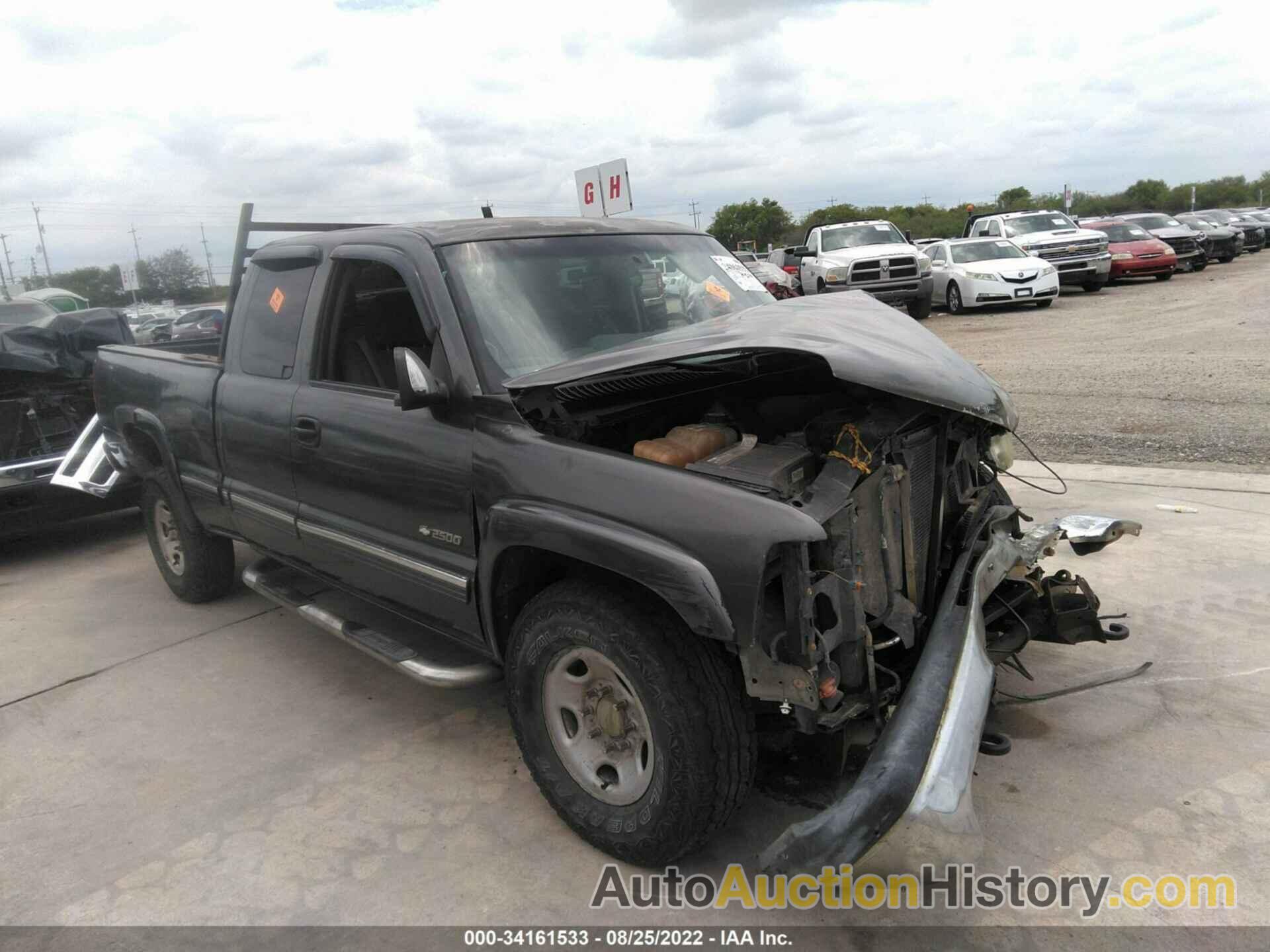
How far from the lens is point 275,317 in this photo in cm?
422

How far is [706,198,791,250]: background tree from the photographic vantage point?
210ft

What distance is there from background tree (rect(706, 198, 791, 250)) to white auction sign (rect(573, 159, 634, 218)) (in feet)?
174

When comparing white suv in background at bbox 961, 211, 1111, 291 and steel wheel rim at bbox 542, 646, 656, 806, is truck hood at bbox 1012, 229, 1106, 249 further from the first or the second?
steel wheel rim at bbox 542, 646, 656, 806

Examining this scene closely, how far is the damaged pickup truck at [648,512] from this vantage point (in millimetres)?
2457

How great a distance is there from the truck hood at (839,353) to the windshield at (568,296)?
0.48 ft

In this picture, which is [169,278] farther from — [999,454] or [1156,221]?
[1156,221]

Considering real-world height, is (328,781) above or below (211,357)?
below

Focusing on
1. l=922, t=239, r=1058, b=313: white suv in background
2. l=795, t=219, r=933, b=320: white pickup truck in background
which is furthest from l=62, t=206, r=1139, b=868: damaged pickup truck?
l=922, t=239, r=1058, b=313: white suv in background

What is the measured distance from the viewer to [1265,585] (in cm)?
443

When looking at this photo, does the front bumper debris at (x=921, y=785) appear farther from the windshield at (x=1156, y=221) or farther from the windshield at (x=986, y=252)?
the windshield at (x=1156, y=221)

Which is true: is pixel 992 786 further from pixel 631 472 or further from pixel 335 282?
pixel 335 282

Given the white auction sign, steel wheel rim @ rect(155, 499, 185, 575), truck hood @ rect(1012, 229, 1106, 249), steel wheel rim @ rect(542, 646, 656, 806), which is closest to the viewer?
steel wheel rim @ rect(542, 646, 656, 806)

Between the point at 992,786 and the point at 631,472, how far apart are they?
5.46 ft

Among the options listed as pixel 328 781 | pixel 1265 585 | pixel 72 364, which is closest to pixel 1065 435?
pixel 1265 585
